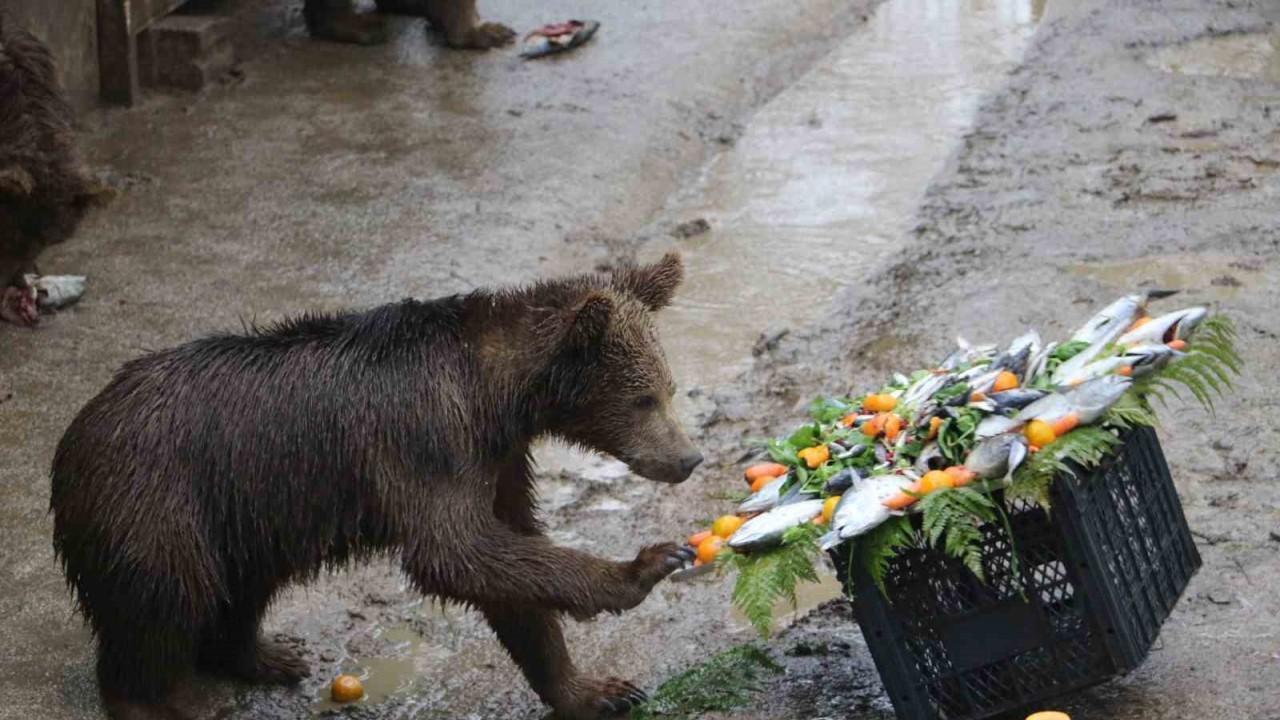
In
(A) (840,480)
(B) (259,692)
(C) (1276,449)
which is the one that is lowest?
(B) (259,692)

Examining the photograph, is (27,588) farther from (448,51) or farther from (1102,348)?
(448,51)

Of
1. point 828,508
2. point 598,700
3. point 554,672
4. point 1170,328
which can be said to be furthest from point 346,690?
point 1170,328

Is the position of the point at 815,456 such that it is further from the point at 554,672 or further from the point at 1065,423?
the point at 554,672

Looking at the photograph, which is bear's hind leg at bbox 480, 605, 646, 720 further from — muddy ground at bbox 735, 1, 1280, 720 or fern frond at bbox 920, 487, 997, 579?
fern frond at bbox 920, 487, 997, 579

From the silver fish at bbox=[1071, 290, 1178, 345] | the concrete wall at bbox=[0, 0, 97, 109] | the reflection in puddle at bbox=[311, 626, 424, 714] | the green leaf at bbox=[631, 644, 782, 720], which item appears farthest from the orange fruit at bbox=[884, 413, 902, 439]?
the concrete wall at bbox=[0, 0, 97, 109]

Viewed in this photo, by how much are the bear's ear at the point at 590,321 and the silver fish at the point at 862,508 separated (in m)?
0.91

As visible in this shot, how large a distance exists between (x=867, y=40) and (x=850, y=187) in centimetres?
335

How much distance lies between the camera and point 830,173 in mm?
10117

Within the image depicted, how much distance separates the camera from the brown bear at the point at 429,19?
11.6 meters

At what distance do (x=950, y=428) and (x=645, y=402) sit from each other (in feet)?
3.24

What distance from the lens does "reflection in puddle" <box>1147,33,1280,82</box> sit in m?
11.2

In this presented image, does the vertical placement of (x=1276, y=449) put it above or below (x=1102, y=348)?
below

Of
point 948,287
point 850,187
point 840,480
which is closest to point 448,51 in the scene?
point 850,187

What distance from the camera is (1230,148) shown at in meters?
9.62
